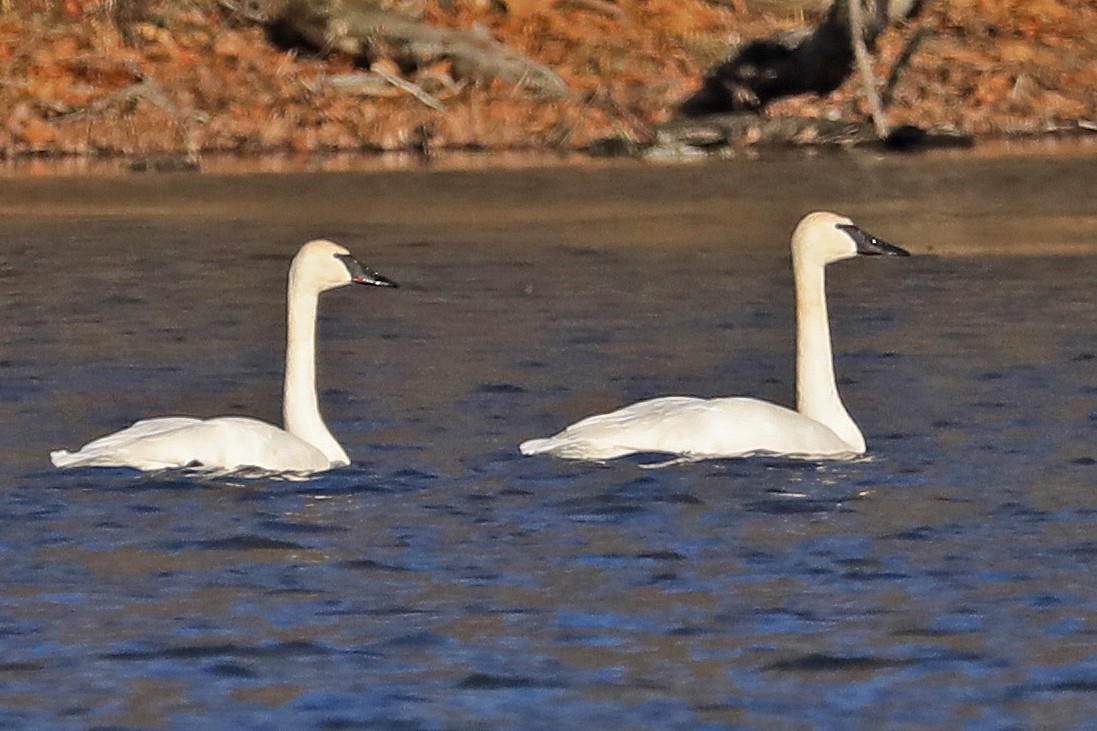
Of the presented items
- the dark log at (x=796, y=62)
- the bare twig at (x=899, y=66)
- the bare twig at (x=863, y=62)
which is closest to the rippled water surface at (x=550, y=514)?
the bare twig at (x=863, y=62)

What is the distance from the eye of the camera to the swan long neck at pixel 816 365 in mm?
11711

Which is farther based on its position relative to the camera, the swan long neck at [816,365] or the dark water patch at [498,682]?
the swan long neck at [816,365]

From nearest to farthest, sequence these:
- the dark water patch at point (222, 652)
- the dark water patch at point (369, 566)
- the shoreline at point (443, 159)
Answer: the dark water patch at point (222, 652), the dark water patch at point (369, 566), the shoreline at point (443, 159)

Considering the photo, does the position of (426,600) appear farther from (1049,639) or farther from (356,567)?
(1049,639)

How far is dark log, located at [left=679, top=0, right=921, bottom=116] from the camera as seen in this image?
→ 2684 cm

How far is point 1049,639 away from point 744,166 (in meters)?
Answer: 17.8

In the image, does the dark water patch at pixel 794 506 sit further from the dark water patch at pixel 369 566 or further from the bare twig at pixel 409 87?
the bare twig at pixel 409 87

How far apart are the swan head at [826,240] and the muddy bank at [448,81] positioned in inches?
583

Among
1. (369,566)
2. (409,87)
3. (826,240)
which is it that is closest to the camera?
(369,566)

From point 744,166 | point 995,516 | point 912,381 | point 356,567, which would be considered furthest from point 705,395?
point 744,166

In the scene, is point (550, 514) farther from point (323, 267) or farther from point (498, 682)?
point (498, 682)

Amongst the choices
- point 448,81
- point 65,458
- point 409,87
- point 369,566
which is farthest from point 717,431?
point 448,81

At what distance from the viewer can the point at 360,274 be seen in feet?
38.9

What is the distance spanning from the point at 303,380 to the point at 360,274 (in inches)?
21.7
